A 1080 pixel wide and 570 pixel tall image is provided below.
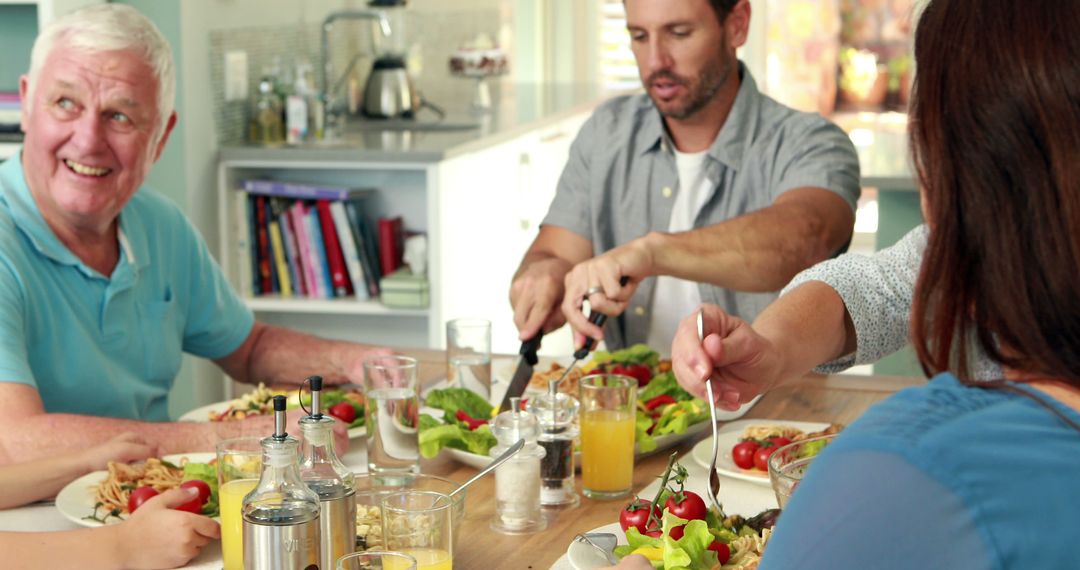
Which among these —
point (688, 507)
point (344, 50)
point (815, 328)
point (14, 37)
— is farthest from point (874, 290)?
point (344, 50)

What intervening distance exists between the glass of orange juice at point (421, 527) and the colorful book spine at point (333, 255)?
2.31m

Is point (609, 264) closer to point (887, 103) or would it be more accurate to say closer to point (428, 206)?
point (428, 206)

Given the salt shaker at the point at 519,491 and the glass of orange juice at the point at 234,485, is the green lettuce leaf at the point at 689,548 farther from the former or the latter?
the glass of orange juice at the point at 234,485

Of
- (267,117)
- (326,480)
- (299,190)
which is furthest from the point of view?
(267,117)

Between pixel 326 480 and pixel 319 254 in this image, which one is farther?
pixel 319 254

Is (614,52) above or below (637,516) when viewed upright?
above

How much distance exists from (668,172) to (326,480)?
1.47m

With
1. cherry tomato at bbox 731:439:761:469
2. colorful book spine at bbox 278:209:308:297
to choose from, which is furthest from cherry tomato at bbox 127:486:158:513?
colorful book spine at bbox 278:209:308:297

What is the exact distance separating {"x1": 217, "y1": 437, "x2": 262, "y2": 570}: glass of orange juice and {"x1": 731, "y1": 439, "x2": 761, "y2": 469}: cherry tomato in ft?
2.01

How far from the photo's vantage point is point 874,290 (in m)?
1.59

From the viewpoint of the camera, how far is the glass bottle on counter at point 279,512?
111 centimetres

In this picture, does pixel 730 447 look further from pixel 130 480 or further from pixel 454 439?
pixel 130 480

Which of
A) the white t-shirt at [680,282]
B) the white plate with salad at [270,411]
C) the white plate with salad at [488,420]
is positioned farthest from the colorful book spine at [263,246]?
the white plate with salad at [488,420]

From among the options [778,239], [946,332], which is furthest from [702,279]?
[946,332]
